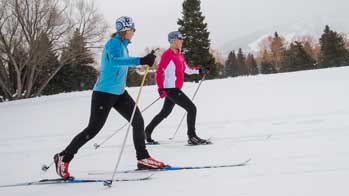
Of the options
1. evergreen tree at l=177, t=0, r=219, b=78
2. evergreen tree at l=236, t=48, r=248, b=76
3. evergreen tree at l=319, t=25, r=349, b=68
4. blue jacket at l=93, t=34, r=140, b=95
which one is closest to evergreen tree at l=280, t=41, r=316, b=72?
evergreen tree at l=319, t=25, r=349, b=68

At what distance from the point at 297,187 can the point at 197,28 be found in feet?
123

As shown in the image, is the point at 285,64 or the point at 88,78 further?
the point at 285,64

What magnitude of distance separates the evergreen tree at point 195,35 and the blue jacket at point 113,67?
A: 114 feet

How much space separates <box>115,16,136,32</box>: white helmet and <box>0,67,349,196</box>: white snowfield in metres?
1.67

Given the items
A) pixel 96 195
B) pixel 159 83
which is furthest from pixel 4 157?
pixel 96 195

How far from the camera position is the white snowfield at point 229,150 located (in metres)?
3.55

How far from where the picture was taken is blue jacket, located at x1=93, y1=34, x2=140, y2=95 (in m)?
4.14

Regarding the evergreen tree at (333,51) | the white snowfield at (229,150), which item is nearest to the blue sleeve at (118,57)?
the white snowfield at (229,150)

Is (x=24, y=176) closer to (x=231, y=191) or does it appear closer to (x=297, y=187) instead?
(x=231, y=191)

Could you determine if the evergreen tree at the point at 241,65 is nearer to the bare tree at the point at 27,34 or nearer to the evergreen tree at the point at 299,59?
the evergreen tree at the point at 299,59

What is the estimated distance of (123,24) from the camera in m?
4.34

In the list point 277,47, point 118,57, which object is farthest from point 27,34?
point 277,47

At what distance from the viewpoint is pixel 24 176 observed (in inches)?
188

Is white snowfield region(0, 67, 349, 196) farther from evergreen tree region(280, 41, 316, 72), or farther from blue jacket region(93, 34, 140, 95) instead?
evergreen tree region(280, 41, 316, 72)
